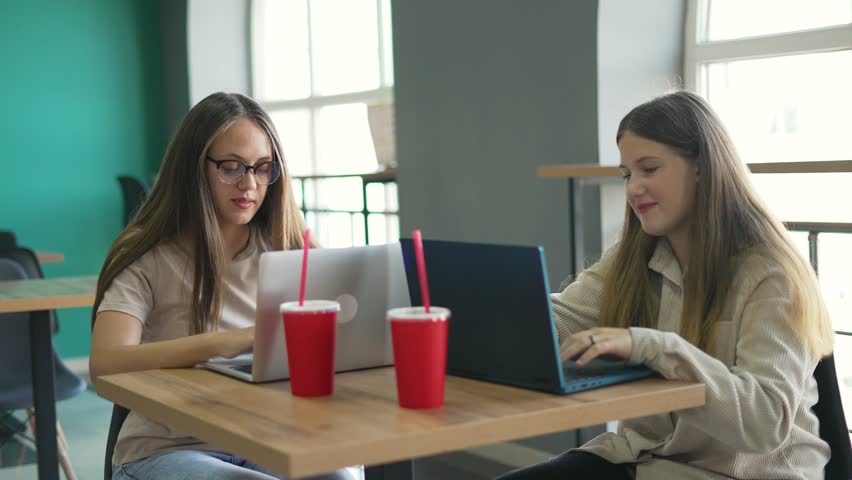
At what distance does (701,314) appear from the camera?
1.59 metres

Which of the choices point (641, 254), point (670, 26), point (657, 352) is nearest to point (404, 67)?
point (670, 26)

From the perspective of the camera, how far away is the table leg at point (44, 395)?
2693 mm

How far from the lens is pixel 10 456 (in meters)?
4.06

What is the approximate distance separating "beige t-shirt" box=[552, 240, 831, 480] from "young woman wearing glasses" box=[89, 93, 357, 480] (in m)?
0.60

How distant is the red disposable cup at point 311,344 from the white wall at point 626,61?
194 cm

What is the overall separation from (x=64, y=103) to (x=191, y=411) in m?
5.13

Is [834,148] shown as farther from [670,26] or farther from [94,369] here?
[94,369]

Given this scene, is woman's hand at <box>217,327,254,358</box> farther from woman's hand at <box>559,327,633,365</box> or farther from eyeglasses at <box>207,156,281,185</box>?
woman's hand at <box>559,327,633,365</box>

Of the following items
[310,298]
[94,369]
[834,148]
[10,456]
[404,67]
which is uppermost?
[404,67]

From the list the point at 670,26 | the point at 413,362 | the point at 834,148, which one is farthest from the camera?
the point at 670,26

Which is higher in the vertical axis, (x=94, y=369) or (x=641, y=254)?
(x=641, y=254)

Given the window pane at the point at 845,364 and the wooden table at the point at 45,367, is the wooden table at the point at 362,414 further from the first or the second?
the window pane at the point at 845,364

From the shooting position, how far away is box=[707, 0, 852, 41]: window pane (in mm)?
2885

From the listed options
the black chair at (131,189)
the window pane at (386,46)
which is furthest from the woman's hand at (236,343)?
the black chair at (131,189)
